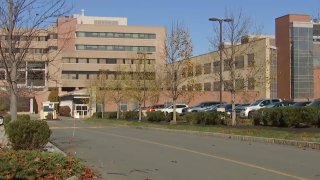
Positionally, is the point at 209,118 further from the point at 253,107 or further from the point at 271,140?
the point at 271,140

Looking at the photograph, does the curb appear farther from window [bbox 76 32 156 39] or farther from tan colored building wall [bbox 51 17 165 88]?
window [bbox 76 32 156 39]

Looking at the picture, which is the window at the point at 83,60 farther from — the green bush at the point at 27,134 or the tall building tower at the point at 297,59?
the green bush at the point at 27,134


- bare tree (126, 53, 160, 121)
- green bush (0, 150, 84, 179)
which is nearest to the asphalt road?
green bush (0, 150, 84, 179)

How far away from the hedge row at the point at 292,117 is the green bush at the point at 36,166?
16.3 m

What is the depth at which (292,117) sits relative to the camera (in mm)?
Answer: 26516

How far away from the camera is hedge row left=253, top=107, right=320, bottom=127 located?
25.5 m

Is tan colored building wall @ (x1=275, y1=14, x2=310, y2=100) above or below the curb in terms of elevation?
above

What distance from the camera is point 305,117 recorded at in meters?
25.8

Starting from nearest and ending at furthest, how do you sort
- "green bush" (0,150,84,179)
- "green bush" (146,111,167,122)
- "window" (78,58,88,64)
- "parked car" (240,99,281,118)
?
"green bush" (0,150,84,179), "parked car" (240,99,281,118), "green bush" (146,111,167,122), "window" (78,58,88,64)

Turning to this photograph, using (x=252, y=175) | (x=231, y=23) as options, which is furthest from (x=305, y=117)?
(x=252, y=175)

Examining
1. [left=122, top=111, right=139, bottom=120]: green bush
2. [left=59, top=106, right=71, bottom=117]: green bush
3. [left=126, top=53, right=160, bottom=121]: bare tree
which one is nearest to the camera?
[left=126, top=53, right=160, bottom=121]: bare tree

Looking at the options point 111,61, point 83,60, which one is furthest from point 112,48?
point 83,60

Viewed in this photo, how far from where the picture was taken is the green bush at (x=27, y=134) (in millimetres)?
15359

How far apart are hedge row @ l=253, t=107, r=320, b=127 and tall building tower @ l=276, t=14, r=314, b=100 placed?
5249cm
